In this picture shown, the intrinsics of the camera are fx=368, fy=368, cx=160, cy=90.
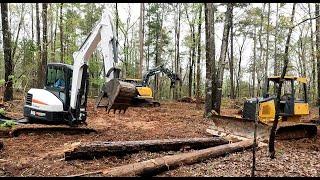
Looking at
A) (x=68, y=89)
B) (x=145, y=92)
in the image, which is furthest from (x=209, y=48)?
(x=145, y=92)

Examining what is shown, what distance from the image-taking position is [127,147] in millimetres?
8492

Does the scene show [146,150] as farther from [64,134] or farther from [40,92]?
[40,92]

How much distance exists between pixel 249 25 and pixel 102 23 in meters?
31.1

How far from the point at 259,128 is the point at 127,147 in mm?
4112

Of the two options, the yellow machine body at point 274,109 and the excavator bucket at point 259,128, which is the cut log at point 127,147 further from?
the yellow machine body at point 274,109

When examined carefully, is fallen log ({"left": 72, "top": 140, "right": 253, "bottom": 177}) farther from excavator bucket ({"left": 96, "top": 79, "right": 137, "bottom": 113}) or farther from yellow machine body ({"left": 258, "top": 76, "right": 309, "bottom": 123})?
yellow machine body ({"left": 258, "top": 76, "right": 309, "bottom": 123})

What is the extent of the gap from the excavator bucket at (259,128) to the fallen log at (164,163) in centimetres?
137

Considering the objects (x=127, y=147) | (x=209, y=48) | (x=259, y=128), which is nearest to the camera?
(x=127, y=147)

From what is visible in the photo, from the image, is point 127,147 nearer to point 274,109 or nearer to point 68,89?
point 68,89

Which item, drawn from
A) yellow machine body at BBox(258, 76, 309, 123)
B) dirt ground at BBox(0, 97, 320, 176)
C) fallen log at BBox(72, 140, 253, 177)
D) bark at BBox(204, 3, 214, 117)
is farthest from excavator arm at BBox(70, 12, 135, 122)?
yellow machine body at BBox(258, 76, 309, 123)

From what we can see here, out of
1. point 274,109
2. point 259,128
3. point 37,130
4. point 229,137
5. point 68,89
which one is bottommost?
point 229,137

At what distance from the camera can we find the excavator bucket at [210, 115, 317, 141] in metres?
10.5

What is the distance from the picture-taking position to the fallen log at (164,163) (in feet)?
22.0

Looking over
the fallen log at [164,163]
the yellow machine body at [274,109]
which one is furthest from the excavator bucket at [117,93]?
the yellow machine body at [274,109]
